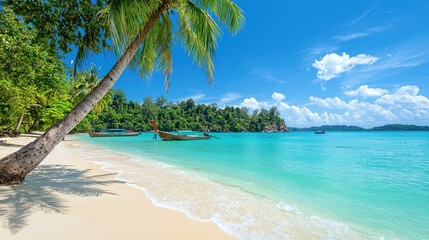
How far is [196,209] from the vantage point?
4508 millimetres

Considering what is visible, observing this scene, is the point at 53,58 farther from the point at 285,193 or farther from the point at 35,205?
the point at 285,193

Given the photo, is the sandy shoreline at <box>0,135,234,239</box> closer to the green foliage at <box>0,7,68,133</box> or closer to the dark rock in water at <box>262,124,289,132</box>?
the green foliage at <box>0,7,68,133</box>

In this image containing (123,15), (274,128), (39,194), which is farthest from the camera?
(274,128)

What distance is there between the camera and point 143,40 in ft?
20.6

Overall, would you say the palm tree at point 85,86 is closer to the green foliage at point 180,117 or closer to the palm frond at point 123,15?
the palm frond at point 123,15

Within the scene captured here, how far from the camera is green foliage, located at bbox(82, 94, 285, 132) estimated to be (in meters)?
83.4

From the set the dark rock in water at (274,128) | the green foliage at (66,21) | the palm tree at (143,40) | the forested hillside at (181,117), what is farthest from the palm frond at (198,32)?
the dark rock in water at (274,128)

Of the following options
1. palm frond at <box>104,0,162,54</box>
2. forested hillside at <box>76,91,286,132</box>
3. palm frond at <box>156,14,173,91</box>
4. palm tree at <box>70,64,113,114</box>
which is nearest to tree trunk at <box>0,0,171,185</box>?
palm frond at <box>104,0,162,54</box>

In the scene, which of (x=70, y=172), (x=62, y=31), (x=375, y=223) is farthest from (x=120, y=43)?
(x=375, y=223)

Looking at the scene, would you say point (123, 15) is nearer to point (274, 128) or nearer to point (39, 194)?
point (39, 194)

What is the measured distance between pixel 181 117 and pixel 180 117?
20.8 inches

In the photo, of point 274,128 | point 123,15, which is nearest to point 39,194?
point 123,15

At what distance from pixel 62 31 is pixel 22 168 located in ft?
11.0

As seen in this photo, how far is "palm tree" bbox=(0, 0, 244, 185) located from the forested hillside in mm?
75026
